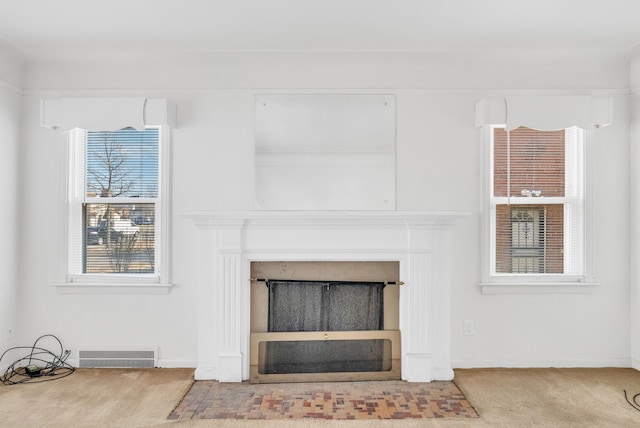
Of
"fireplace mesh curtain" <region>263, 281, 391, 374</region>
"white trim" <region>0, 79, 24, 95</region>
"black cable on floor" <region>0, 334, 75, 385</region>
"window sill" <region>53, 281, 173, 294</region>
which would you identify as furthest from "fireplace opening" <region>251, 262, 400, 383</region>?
"white trim" <region>0, 79, 24, 95</region>

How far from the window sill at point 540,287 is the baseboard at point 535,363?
511 mm

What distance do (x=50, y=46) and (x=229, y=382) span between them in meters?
2.66

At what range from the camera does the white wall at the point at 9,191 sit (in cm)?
351

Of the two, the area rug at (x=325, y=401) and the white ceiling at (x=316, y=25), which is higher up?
the white ceiling at (x=316, y=25)

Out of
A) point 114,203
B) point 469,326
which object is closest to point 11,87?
point 114,203

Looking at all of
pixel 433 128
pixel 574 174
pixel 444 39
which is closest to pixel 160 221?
pixel 433 128

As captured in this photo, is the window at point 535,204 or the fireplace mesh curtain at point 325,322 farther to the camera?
the window at point 535,204

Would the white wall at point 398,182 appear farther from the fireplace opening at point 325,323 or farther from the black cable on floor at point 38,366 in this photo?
the fireplace opening at point 325,323

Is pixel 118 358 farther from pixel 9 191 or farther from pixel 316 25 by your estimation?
pixel 316 25

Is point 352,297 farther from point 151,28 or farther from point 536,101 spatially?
point 151,28

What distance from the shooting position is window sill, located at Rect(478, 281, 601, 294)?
3678 millimetres

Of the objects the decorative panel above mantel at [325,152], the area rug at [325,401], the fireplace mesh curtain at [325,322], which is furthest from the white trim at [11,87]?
the area rug at [325,401]

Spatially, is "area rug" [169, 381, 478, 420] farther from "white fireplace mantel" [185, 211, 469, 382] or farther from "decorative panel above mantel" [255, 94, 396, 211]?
"decorative panel above mantel" [255, 94, 396, 211]

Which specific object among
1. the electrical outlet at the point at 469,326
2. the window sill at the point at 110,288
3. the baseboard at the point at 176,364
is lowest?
the baseboard at the point at 176,364
